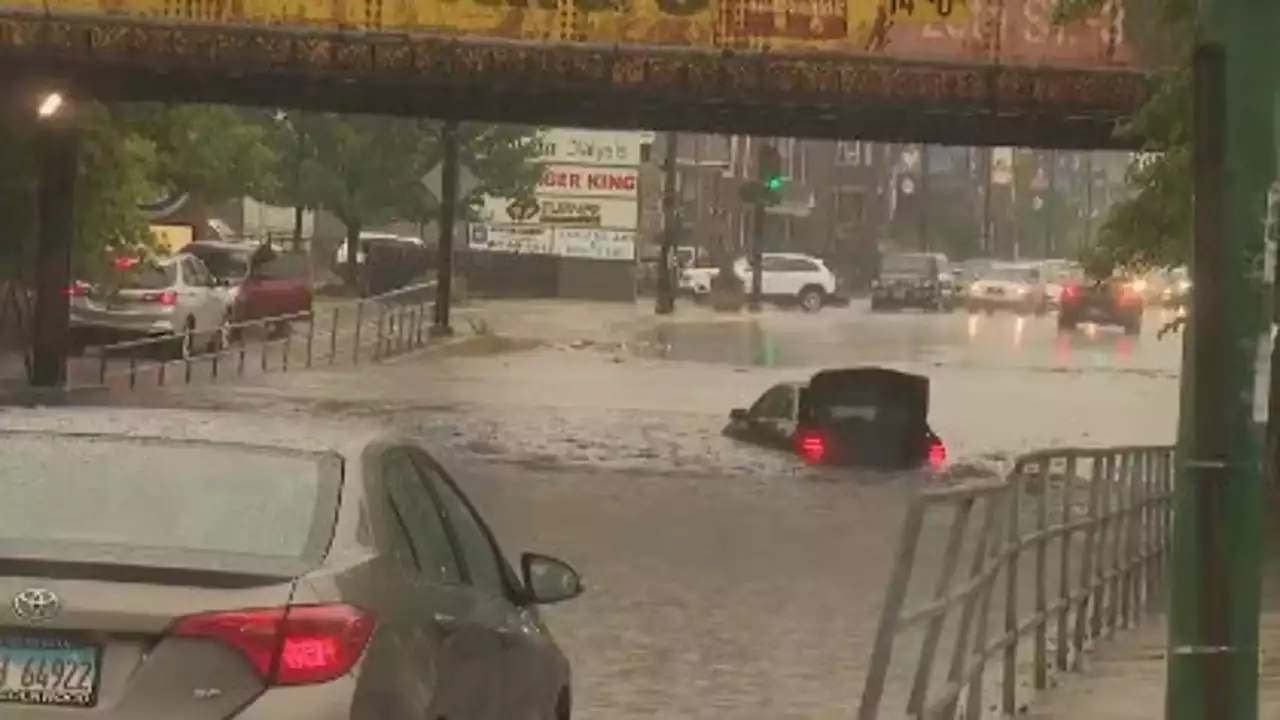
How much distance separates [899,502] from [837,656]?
39.9ft

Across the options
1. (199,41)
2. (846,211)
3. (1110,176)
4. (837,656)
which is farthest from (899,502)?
(1110,176)

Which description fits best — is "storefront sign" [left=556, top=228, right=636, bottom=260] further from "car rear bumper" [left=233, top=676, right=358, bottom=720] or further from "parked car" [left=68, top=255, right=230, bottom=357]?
"car rear bumper" [left=233, top=676, right=358, bottom=720]

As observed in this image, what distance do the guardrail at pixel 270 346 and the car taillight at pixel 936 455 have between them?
11316 mm

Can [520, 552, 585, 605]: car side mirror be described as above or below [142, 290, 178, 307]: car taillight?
above

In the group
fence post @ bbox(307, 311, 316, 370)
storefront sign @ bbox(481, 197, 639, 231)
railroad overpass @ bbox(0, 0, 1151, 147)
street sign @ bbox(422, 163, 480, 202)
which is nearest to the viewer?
railroad overpass @ bbox(0, 0, 1151, 147)

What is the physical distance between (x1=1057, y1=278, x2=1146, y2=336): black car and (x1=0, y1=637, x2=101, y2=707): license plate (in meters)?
60.6

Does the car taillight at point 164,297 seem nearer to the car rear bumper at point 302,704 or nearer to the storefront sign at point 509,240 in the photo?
the car rear bumper at point 302,704

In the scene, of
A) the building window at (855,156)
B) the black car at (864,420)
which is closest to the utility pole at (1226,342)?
the black car at (864,420)

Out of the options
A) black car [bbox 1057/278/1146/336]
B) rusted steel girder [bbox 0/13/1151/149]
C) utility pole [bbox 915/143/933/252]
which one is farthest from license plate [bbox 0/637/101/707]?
utility pole [bbox 915/143/933/252]

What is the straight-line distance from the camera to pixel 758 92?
2569 centimetres

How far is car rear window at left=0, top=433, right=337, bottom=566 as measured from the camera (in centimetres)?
604

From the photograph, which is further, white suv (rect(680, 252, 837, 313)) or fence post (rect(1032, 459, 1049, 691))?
white suv (rect(680, 252, 837, 313))

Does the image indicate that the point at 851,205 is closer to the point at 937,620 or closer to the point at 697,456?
the point at 697,456

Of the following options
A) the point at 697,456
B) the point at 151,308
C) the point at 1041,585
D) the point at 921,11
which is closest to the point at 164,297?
the point at 151,308
